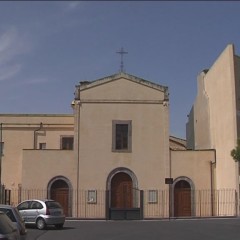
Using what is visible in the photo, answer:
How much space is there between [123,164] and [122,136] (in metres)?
2.17

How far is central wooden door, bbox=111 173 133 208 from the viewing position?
39219 millimetres

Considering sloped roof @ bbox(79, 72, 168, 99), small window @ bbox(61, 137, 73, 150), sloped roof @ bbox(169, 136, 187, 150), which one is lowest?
small window @ bbox(61, 137, 73, 150)

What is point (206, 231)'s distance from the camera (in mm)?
24516

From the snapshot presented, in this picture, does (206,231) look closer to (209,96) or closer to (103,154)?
(103,154)

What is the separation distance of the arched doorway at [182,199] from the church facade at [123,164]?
0.25 ft

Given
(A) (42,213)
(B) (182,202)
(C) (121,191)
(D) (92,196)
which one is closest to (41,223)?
(A) (42,213)

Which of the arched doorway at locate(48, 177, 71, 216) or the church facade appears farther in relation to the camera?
the arched doorway at locate(48, 177, 71, 216)

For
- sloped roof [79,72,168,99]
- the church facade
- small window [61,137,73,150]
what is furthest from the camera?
small window [61,137,73,150]

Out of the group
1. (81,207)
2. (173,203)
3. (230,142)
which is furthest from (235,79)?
(81,207)

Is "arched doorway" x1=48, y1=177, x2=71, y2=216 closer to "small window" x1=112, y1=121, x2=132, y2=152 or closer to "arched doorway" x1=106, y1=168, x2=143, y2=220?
"arched doorway" x1=106, y1=168, x2=143, y2=220

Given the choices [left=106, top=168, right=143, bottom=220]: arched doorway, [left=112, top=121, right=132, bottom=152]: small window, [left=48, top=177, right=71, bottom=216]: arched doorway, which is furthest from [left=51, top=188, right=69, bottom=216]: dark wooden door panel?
[left=112, top=121, right=132, bottom=152]: small window

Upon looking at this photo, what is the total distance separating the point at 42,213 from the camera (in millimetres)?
26547

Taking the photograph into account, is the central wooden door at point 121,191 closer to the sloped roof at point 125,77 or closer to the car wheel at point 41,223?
the sloped roof at point 125,77

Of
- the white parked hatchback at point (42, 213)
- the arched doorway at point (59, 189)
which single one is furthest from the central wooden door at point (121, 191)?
the white parked hatchback at point (42, 213)
